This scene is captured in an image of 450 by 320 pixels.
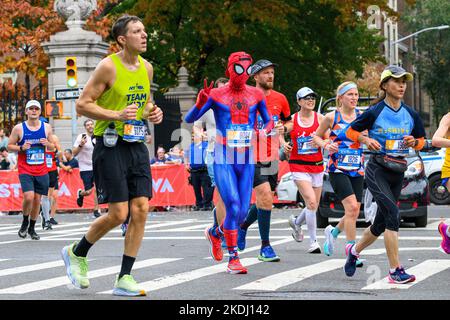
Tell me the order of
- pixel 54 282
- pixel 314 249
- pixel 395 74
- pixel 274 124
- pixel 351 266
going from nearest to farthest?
pixel 395 74 → pixel 54 282 → pixel 351 266 → pixel 274 124 → pixel 314 249

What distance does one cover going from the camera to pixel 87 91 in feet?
29.8

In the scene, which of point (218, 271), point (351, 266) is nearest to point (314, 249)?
point (218, 271)

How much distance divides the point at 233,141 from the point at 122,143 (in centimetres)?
215

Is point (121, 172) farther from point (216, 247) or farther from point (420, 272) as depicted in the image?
point (420, 272)

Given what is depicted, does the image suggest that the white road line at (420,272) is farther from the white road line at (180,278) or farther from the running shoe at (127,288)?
the running shoe at (127,288)

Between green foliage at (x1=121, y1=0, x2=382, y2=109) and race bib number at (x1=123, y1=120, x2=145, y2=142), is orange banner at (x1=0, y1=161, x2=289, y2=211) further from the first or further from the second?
race bib number at (x1=123, y1=120, x2=145, y2=142)

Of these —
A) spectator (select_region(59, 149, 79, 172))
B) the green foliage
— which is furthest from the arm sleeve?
the green foliage

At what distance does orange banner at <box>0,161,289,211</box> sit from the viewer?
84.9 feet

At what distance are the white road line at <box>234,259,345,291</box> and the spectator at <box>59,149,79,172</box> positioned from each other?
13569mm

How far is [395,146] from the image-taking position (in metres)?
10.1

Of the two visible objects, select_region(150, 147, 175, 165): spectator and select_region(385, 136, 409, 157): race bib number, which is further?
select_region(150, 147, 175, 165): spectator

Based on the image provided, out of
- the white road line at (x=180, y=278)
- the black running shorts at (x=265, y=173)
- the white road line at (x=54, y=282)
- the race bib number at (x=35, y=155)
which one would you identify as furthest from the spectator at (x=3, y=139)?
the white road line at (x=180, y=278)
